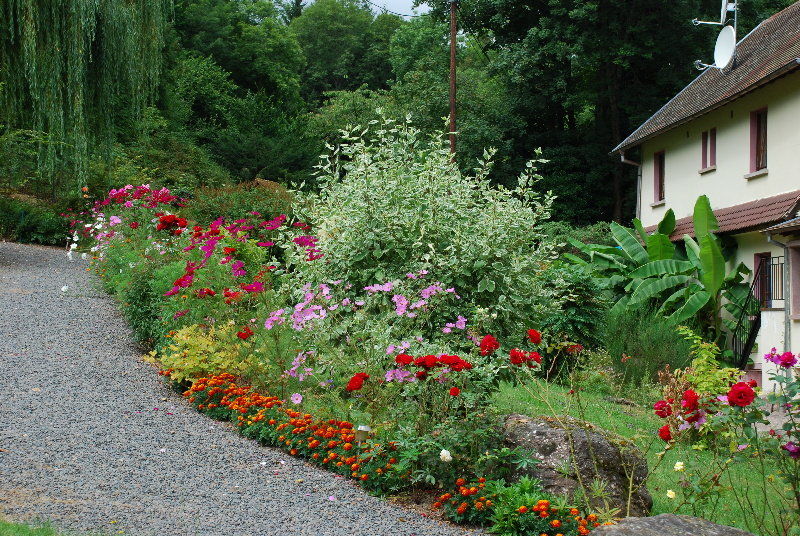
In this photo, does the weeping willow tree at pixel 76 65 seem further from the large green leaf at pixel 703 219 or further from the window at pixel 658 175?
the window at pixel 658 175

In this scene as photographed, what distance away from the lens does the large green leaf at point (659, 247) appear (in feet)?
55.2

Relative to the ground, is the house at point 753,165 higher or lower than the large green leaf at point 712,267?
higher

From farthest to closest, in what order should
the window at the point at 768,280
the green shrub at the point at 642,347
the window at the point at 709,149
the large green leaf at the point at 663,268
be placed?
the window at the point at 709,149, the large green leaf at the point at 663,268, the window at the point at 768,280, the green shrub at the point at 642,347

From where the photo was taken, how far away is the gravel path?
4.69 metres

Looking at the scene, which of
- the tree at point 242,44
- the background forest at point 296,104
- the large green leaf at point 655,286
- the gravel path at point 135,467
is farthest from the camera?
the tree at point 242,44

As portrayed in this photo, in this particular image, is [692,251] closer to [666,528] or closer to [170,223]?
[170,223]

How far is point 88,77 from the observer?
1505cm

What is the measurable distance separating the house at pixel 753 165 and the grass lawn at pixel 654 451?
425cm

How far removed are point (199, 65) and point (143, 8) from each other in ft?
68.6

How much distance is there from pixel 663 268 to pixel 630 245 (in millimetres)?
1440

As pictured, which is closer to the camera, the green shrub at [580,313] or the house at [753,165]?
the green shrub at [580,313]

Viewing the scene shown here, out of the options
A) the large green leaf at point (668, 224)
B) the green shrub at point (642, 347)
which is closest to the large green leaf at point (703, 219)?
the large green leaf at point (668, 224)

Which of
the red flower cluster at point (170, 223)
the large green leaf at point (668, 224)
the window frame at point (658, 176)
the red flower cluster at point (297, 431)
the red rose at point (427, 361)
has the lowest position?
the red flower cluster at point (297, 431)

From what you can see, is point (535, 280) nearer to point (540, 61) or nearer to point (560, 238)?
point (560, 238)
